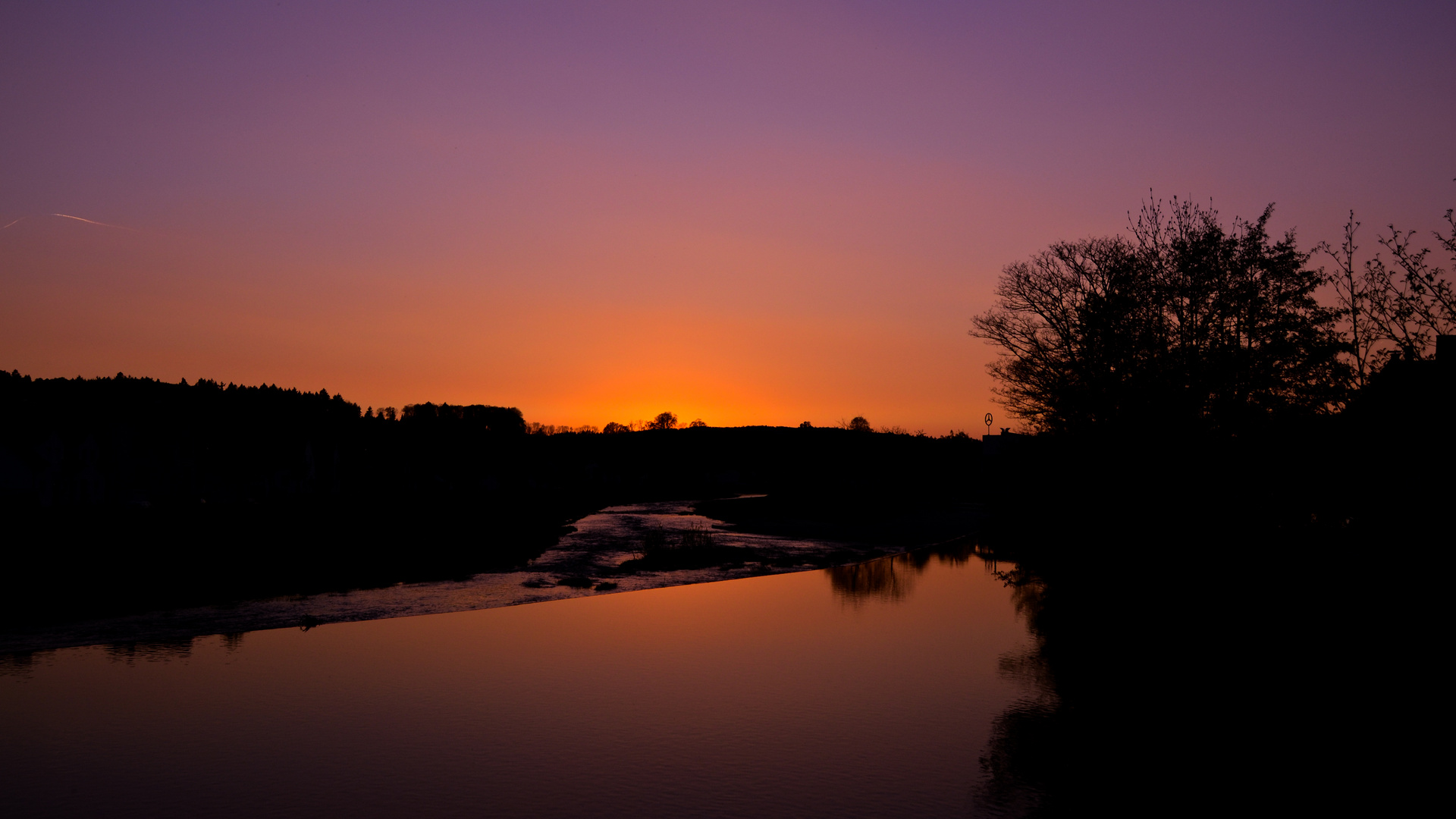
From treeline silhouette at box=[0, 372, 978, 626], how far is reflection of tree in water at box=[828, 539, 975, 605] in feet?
48.8

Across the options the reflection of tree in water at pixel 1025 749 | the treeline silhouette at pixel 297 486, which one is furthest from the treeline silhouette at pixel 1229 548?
the treeline silhouette at pixel 297 486

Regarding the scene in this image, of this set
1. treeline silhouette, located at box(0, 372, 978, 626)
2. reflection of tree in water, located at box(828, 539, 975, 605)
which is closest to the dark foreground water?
reflection of tree in water, located at box(828, 539, 975, 605)

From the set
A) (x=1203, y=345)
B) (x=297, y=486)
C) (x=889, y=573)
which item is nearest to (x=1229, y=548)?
(x=1203, y=345)

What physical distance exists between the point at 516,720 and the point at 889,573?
85.7ft

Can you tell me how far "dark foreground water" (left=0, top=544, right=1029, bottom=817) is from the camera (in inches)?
449

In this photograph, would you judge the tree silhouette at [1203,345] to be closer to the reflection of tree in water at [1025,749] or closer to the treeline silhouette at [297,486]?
the reflection of tree in water at [1025,749]

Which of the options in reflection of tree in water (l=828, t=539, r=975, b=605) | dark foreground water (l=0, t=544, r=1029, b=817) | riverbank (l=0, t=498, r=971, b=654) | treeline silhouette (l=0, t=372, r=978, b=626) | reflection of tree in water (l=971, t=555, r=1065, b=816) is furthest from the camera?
treeline silhouette (l=0, t=372, r=978, b=626)

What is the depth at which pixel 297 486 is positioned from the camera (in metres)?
103

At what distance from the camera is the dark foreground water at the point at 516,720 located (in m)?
11.4

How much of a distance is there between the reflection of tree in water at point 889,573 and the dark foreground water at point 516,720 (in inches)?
258

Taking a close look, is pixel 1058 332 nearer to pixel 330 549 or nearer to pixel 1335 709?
pixel 1335 709

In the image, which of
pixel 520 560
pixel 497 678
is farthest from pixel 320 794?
pixel 520 560

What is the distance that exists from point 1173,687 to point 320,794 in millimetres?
14163

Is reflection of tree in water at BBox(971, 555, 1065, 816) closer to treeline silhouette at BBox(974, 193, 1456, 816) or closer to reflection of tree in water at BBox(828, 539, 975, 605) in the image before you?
treeline silhouette at BBox(974, 193, 1456, 816)
